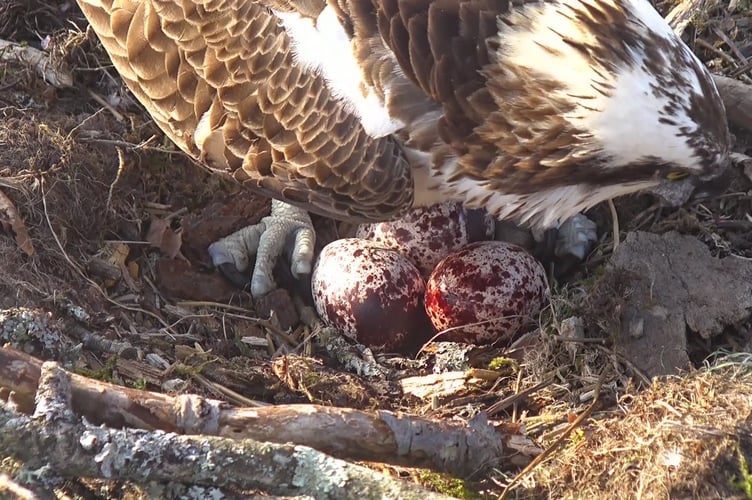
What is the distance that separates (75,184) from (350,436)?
170 centimetres

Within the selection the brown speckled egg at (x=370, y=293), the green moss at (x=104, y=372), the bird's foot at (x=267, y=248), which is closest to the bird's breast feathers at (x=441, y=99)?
the brown speckled egg at (x=370, y=293)

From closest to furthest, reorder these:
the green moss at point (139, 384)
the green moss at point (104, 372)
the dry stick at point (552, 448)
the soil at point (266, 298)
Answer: the dry stick at point (552, 448) < the soil at point (266, 298) < the green moss at point (104, 372) < the green moss at point (139, 384)

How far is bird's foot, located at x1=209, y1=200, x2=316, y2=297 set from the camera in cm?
340

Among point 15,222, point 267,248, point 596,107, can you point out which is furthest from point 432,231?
point 15,222

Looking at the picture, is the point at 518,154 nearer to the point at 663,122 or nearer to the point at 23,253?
the point at 663,122

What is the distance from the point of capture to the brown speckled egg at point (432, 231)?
324 cm

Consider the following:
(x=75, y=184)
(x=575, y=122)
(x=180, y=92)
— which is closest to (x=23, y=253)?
(x=75, y=184)

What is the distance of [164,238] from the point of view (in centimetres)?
333

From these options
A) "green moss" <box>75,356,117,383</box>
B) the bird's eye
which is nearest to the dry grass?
the bird's eye

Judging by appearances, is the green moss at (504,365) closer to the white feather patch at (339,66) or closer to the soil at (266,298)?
the soil at (266,298)

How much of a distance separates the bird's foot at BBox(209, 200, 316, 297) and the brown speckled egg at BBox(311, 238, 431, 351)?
0.27 meters

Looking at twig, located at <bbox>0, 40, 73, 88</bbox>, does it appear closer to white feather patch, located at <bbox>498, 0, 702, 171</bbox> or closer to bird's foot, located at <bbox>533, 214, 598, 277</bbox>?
white feather patch, located at <bbox>498, 0, 702, 171</bbox>

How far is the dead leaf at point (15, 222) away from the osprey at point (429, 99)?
0.63m

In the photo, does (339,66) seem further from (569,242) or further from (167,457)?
(167,457)
